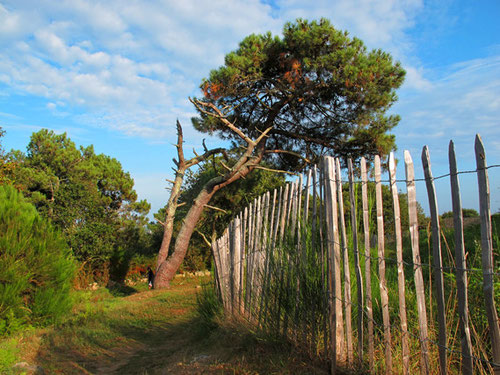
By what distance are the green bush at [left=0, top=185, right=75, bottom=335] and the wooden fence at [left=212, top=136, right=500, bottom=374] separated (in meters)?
3.75

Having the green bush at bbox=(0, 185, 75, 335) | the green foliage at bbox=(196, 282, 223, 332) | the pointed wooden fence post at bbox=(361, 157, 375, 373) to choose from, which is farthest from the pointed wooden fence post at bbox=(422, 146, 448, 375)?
the green bush at bbox=(0, 185, 75, 335)

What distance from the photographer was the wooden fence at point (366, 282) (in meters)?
1.92

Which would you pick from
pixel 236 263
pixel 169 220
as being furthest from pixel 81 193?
pixel 236 263

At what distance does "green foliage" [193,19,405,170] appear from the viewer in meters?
10.4

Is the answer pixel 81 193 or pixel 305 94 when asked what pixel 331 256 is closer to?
pixel 305 94

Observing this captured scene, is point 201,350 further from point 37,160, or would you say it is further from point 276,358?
point 37,160

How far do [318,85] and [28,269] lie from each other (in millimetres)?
8477

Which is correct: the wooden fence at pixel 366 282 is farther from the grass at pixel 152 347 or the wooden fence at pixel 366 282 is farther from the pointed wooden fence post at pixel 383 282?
the grass at pixel 152 347

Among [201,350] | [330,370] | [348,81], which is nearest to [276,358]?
[330,370]

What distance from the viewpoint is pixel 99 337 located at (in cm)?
631

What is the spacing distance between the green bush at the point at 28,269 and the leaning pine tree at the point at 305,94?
5.64 metres

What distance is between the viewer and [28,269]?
6.22 meters

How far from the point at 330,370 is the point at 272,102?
10741 mm

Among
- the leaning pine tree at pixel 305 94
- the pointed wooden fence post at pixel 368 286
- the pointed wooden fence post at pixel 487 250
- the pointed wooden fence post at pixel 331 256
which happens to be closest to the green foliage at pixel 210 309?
the pointed wooden fence post at pixel 331 256
